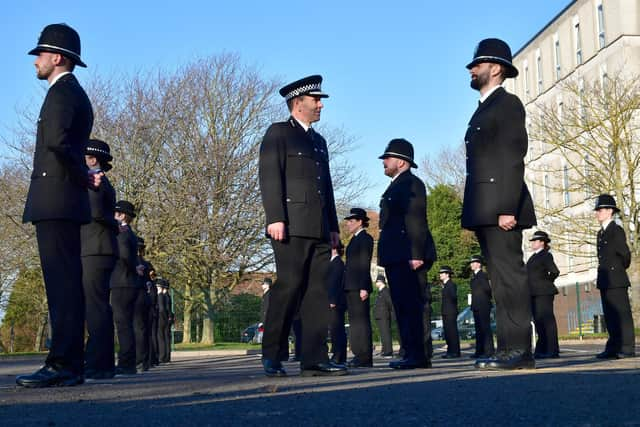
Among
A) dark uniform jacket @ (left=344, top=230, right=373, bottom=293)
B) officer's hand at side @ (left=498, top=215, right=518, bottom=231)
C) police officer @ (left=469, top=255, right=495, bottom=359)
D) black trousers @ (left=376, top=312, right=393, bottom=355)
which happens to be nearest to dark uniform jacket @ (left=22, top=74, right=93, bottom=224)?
officer's hand at side @ (left=498, top=215, right=518, bottom=231)

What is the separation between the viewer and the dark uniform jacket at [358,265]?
1298 centimetres

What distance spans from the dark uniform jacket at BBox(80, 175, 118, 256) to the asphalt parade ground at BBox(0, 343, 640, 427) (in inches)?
87.6

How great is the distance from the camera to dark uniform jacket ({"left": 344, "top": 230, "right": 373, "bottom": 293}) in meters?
13.0

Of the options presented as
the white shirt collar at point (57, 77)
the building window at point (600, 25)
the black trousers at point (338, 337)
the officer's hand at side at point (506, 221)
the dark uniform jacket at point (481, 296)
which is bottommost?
the black trousers at point (338, 337)

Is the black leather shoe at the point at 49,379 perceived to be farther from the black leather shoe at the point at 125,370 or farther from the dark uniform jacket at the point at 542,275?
the dark uniform jacket at the point at 542,275

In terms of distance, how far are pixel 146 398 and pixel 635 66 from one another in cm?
4353

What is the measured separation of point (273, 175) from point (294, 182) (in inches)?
7.6

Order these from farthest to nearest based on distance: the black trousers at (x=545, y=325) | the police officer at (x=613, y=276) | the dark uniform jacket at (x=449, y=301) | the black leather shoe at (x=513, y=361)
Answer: the dark uniform jacket at (x=449, y=301), the black trousers at (x=545, y=325), the police officer at (x=613, y=276), the black leather shoe at (x=513, y=361)

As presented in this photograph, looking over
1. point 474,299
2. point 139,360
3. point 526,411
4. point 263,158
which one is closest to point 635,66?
point 474,299

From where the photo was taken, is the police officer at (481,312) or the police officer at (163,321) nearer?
the police officer at (481,312)

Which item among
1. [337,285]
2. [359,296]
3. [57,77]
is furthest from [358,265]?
[57,77]

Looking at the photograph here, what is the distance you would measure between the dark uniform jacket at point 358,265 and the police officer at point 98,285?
14.1ft

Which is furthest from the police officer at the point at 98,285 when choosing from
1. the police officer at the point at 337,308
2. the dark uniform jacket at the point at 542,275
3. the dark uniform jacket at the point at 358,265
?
the dark uniform jacket at the point at 542,275

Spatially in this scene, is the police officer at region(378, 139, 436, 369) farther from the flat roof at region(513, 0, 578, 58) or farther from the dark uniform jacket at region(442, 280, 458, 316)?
the flat roof at region(513, 0, 578, 58)
